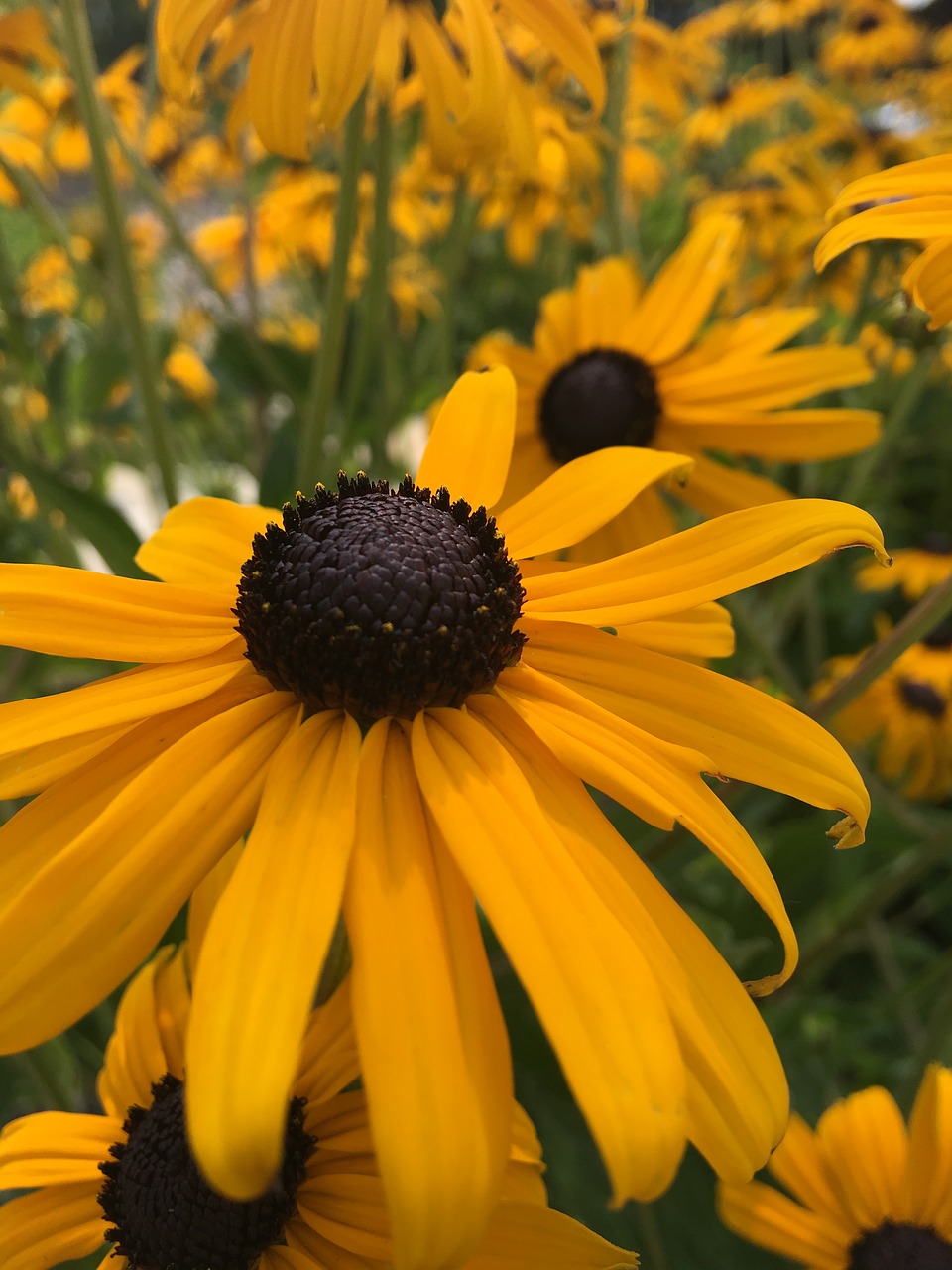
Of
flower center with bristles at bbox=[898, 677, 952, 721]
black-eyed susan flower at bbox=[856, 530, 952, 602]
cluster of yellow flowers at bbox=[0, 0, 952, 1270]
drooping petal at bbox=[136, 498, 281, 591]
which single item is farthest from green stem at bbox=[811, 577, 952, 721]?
black-eyed susan flower at bbox=[856, 530, 952, 602]

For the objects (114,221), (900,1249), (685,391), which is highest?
(114,221)

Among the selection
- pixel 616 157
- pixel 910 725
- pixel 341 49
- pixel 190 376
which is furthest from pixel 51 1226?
pixel 190 376

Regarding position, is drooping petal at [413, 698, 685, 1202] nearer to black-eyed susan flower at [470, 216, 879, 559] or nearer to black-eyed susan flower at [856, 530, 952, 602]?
black-eyed susan flower at [470, 216, 879, 559]

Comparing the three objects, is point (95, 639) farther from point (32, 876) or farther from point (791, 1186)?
point (791, 1186)

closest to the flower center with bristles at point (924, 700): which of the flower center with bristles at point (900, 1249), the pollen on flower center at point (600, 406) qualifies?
the pollen on flower center at point (600, 406)

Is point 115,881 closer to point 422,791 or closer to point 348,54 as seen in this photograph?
point 422,791

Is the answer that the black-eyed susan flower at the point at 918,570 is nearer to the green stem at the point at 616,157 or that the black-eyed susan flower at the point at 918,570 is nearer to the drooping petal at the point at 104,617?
the green stem at the point at 616,157

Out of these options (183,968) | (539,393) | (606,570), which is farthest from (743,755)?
(539,393)
